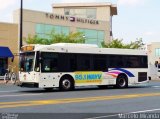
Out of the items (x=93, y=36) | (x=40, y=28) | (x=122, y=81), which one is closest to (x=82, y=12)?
(x=93, y=36)

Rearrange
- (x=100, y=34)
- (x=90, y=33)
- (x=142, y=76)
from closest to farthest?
(x=142, y=76), (x=90, y=33), (x=100, y=34)

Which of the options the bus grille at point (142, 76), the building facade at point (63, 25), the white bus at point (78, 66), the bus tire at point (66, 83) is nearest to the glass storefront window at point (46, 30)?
the building facade at point (63, 25)

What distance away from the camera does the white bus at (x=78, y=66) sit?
25.2m

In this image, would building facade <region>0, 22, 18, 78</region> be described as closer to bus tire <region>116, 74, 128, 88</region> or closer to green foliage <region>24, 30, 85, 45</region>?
green foliage <region>24, 30, 85, 45</region>

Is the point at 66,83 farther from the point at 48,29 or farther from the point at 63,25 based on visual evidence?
the point at 63,25

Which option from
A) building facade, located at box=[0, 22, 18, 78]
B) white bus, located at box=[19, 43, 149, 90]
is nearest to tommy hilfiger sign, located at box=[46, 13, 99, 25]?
building facade, located at box=[0, 22, 18, 78]

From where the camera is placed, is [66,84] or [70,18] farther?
[70,18]

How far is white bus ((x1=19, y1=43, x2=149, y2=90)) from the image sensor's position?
2517cm

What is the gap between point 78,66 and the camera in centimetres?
2698

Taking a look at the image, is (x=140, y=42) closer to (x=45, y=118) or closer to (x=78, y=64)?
(x=78, y=64)

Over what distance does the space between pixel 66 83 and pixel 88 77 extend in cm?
187

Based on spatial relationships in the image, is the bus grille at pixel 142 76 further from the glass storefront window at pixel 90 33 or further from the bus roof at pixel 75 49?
the glass storefront window at pixel 90 33

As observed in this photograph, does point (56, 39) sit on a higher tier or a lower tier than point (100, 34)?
lower

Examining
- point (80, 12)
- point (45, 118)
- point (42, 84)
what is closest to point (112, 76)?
point (42, 84)
